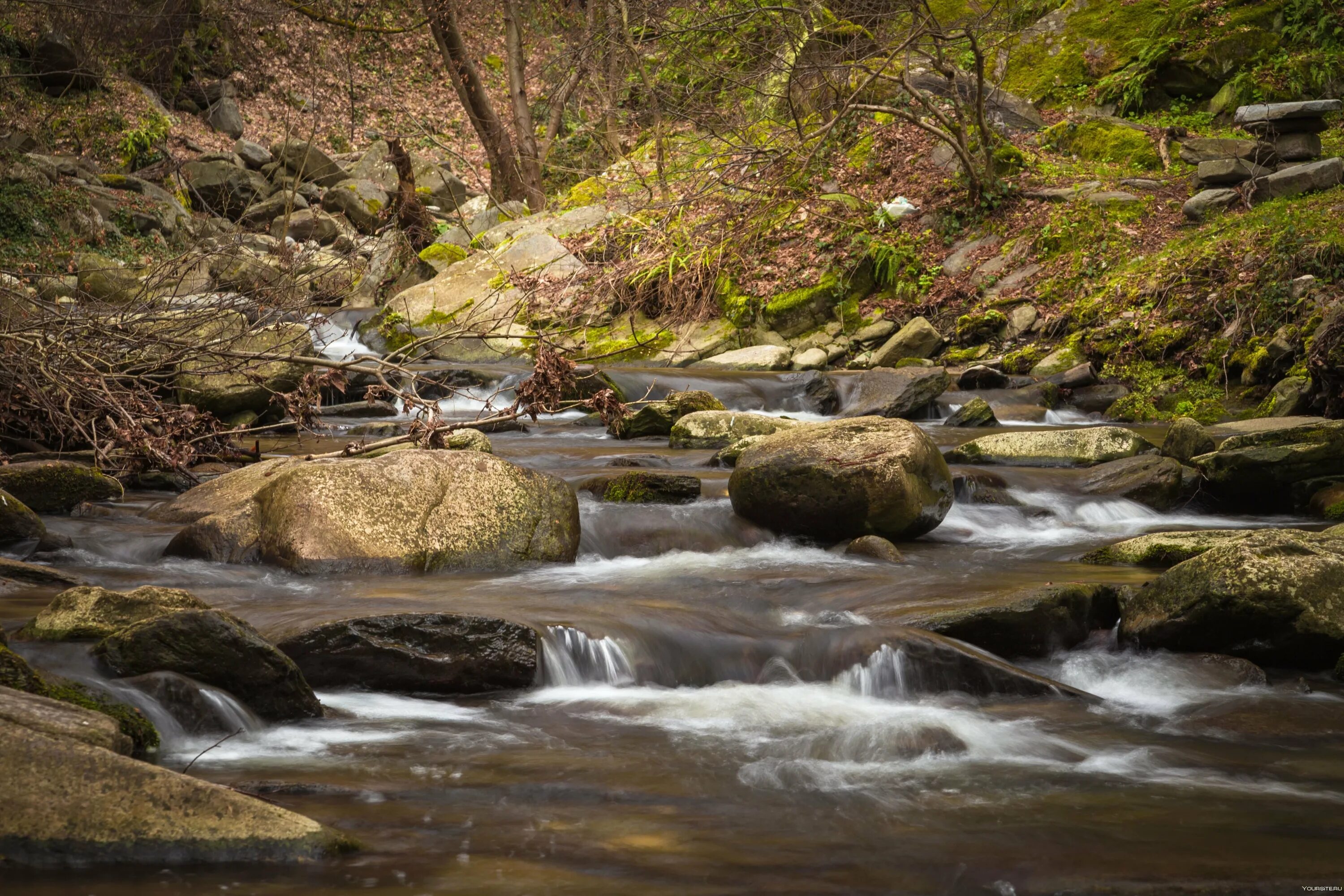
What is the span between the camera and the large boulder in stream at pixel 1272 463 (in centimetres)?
744

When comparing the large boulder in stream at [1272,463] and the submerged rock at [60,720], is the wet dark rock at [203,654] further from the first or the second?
the large boulder in stream at [1272,463]

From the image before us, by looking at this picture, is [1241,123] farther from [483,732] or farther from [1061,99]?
[483,732]

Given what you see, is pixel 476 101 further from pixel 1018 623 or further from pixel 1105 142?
pixel 1018 623

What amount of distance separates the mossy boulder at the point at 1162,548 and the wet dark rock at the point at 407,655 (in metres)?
3.60

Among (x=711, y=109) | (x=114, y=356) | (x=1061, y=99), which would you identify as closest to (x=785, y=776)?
(x=114, y=356)

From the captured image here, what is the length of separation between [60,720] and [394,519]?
3.22 meters

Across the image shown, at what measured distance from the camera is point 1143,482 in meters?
7.77

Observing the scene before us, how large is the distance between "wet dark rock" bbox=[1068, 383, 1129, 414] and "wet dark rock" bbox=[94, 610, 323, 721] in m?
9.45

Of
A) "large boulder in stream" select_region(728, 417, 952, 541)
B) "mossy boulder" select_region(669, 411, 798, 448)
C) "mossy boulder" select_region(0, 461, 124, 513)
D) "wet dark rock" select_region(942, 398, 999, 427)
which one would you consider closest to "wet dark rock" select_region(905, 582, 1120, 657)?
"large boulder in stream" select_region(728, 417, 952, 541)

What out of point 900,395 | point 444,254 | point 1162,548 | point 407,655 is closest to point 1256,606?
point 1162,548

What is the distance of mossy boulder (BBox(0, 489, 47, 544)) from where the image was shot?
6043 millimetres

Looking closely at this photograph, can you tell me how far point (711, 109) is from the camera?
13656mm

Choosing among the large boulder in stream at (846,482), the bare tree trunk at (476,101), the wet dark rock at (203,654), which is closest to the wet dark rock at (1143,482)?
the large boulder in stream at (846,482)

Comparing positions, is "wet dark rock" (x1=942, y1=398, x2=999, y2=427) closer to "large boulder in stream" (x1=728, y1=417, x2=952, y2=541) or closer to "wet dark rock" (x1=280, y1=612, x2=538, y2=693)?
"large boulder in stream" (x1=728, y1=417, x2=952, y2=541)
